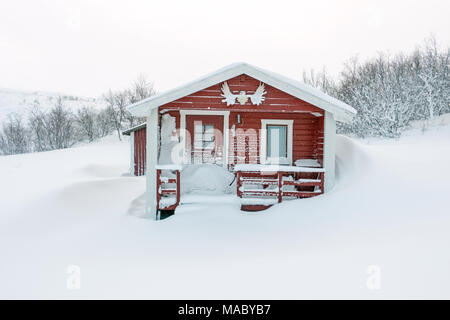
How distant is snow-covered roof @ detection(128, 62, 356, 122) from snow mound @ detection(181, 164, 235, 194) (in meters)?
2.41

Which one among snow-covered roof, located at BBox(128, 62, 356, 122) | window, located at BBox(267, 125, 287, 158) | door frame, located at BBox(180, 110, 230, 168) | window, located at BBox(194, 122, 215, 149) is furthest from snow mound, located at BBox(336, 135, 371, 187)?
window, located at BBox(194, 122, 215, 149)

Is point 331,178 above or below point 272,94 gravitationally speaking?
below

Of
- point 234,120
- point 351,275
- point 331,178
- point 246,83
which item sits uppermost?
point 246,83

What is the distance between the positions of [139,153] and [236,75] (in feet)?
35.5

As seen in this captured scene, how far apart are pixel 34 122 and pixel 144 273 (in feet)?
130

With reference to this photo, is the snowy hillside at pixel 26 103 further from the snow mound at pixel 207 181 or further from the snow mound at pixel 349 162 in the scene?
the snow mound at pixel 349 162

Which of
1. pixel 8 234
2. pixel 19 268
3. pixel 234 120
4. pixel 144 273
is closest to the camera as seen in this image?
pixel 144 273

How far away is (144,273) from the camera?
4.36 m

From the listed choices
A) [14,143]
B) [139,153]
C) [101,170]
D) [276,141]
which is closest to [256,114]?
[276,141]

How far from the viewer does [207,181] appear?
28.5ft

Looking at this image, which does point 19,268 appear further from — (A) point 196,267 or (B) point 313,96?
(B) point 313,96

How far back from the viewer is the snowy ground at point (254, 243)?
379cm
